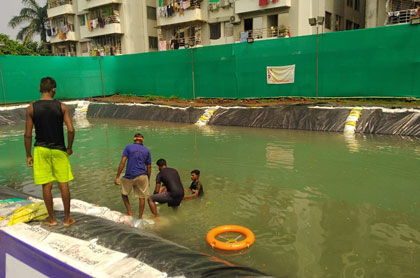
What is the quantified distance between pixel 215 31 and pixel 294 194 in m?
26.5

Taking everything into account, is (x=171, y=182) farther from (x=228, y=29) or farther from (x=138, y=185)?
(x=228, y=29)

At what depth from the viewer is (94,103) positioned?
893 inches

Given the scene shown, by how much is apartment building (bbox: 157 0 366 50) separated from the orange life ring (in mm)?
21690

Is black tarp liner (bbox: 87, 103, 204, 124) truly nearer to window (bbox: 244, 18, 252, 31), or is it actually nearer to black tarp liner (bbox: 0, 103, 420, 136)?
black tarp liner (bbox: 0, 103, 420, 136)

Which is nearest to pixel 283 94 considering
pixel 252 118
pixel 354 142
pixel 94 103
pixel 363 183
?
pixel 252 118

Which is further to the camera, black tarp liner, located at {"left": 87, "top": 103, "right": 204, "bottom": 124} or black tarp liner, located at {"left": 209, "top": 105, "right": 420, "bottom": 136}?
black tarp liner, located at {"left": 87, "top": 103, "right": 204, "bottom": 124}

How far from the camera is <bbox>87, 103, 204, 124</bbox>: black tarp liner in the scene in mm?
17859

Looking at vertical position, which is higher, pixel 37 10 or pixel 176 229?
pixel 37 10

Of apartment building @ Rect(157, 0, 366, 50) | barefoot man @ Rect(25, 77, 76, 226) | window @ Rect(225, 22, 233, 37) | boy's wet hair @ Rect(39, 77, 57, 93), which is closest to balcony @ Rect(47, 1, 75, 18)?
apartment building @ Rect(157, 0, 366, 50)

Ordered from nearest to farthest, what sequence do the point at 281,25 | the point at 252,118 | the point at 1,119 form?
the point at 252,118
the point at 1,119
the point at 281,25

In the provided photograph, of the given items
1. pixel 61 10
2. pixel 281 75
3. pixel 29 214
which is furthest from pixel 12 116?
pixel 61 10

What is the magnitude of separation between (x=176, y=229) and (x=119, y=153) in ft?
20.4

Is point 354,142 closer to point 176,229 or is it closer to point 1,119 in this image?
point 176,229

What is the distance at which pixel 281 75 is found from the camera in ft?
57.8
